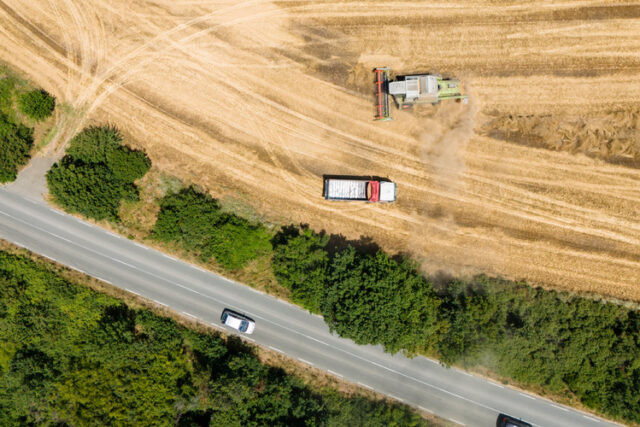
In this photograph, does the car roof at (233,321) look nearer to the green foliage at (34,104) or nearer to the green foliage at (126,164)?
the green foliage at (126,164)

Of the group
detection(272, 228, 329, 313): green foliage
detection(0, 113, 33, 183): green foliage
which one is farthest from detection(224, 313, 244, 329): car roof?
detection(0, 113, 33, 183): green foliage

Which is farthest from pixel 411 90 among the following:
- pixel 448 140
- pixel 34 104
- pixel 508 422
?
pixel 34 104

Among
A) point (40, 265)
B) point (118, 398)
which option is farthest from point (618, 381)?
point (40, 265)

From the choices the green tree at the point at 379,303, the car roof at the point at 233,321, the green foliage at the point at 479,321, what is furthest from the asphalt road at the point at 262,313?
the green tree at the point at 379,303

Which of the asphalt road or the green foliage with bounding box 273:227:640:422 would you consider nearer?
the green foliage with bounding box 273:227:640:422

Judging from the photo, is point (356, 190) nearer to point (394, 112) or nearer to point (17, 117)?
point (394, 112)

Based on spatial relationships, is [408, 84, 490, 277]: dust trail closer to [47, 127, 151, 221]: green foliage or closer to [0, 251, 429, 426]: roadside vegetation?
[0, 251, 429, 426]: roadside vegetation

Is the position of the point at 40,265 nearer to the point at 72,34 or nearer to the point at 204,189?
the point at 204,189

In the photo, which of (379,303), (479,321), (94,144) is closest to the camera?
(379,303)
